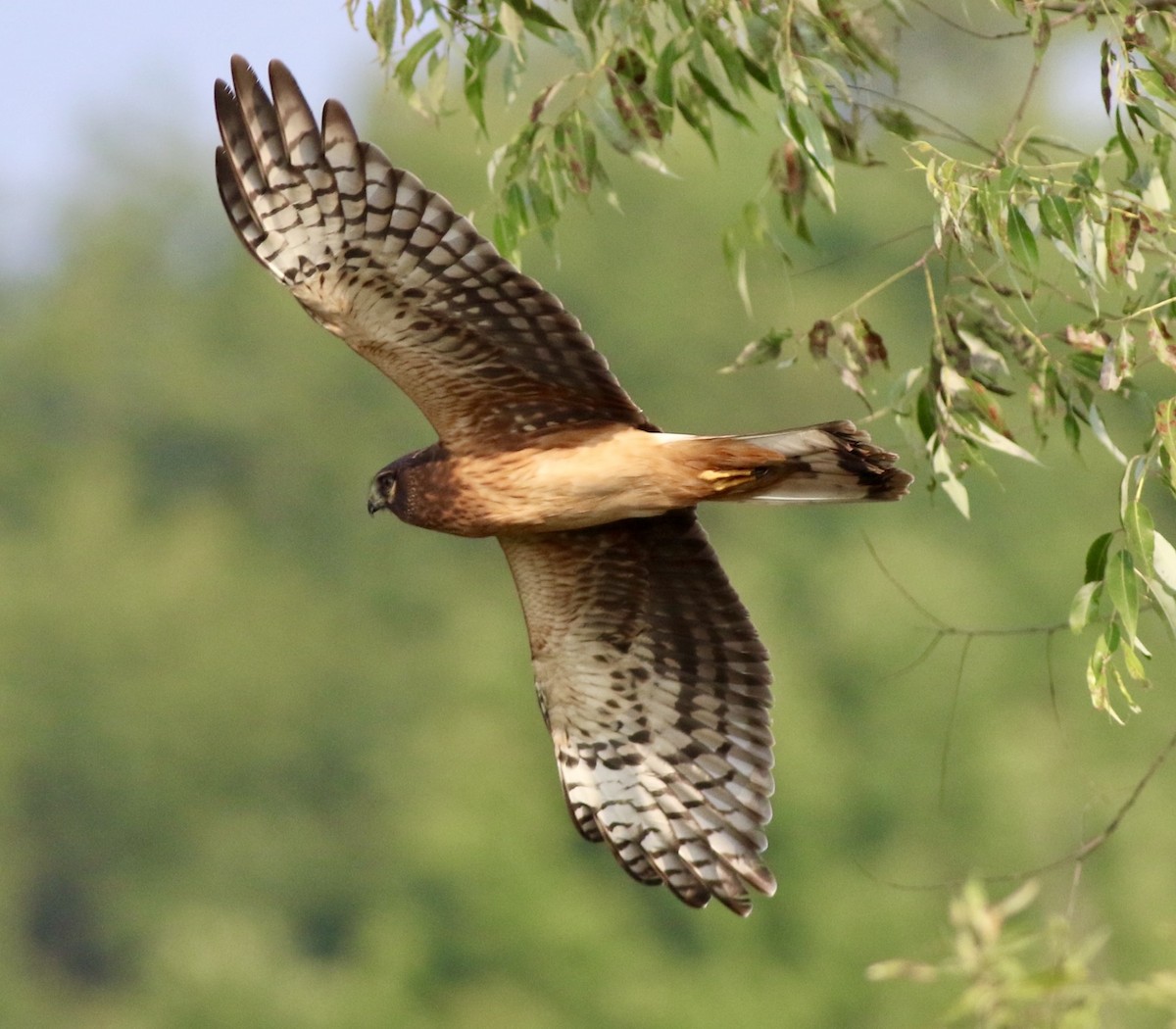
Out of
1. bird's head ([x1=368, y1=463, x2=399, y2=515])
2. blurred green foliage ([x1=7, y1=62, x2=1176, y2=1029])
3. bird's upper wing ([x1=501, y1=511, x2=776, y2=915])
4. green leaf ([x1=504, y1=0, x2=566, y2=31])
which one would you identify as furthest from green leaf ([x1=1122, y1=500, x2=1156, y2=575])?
blurred green foliage ([x1=7, y1=62, x2=1176, y2=1029])

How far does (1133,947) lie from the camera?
926 inches

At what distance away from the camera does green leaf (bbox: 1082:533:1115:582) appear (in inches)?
175

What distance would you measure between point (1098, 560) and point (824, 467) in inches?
50.5

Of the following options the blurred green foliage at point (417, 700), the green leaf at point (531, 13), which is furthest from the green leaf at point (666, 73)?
the blurred green foliage at point (417, 700)

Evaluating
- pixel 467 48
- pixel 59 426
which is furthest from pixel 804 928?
pixel 59 426

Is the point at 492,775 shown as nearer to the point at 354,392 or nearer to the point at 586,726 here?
the point at 354,392

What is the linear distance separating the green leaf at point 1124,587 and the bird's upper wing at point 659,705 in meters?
2.08

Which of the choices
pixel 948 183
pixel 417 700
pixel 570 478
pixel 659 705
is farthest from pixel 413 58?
pixel 417 700

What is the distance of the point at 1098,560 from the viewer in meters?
4.52

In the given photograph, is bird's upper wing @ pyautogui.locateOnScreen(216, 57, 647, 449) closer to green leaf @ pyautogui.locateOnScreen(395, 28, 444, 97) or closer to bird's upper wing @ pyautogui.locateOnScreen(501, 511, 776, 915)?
green leaf @ pyautogui.locateOnScreen(395, 28, 444, 97)

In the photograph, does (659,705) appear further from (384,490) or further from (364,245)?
(364,245)

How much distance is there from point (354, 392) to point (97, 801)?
32.0 ft

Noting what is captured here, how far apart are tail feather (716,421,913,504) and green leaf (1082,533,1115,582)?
39.1 inches

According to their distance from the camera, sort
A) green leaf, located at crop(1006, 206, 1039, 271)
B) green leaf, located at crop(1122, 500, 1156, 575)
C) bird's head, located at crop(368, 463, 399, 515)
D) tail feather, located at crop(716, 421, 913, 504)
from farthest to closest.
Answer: bird's head, located at crop(368, 463, 399, 515) < tail feather, located at crop(716, 421, 913, 504) < green leaf, located at crop(1006, 206, 1039, 271) < green leaf, located at crop(1122, 500, 1156, 575)
